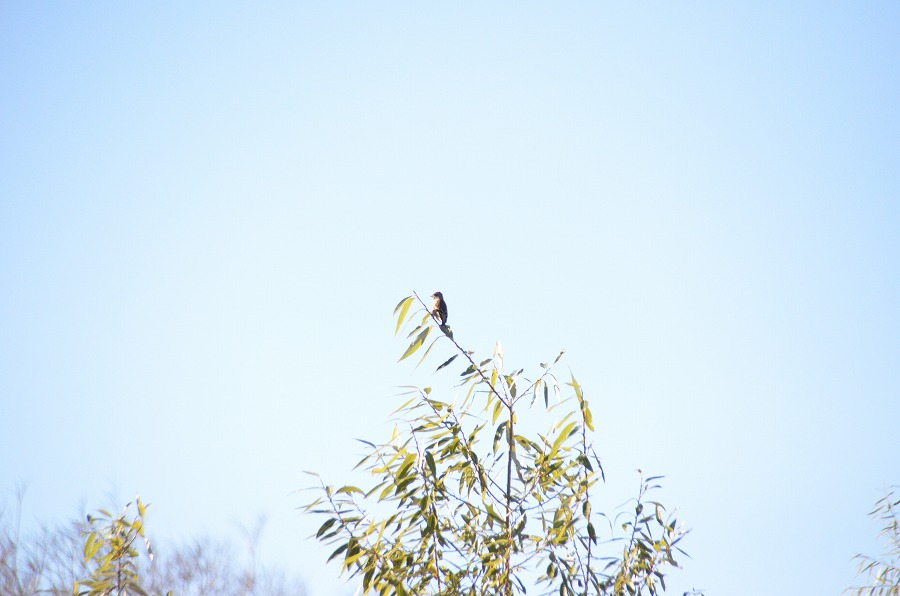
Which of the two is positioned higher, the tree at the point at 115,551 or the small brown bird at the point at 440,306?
the small brown bird at the point at 440,306

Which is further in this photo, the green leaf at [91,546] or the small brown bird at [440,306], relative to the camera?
the small brown bird at [440,306]

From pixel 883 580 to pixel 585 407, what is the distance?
2.35 metres

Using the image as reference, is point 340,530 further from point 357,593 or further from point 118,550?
point 118,550

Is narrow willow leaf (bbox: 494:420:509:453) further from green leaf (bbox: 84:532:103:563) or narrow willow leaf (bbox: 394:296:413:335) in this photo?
green leaf (bbox: 84:532:103:563)

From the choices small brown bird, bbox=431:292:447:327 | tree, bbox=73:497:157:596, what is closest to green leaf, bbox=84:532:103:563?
tree, bbox=73:497:157:596

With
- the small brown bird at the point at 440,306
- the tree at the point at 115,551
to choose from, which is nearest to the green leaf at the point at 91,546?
the tree at the point at 115,551

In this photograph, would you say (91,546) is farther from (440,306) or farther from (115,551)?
(440,306)

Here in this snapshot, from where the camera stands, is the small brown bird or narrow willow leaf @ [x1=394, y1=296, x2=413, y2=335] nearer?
narrow willow leaf @ [x1=394, y1=296, x2=413, y2=335]

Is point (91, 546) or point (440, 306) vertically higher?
point (440, 306)

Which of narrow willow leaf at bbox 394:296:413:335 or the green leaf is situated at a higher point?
narrow willow leaf at bbox 394:296:413:335

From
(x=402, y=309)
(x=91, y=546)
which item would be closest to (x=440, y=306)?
(x=402, y=309)

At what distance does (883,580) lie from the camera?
4434 mm

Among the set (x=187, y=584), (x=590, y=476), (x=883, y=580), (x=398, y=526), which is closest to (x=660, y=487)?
(x=590, y=476)

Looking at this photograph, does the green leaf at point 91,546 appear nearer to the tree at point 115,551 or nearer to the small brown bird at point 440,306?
the tree at point 115,551
